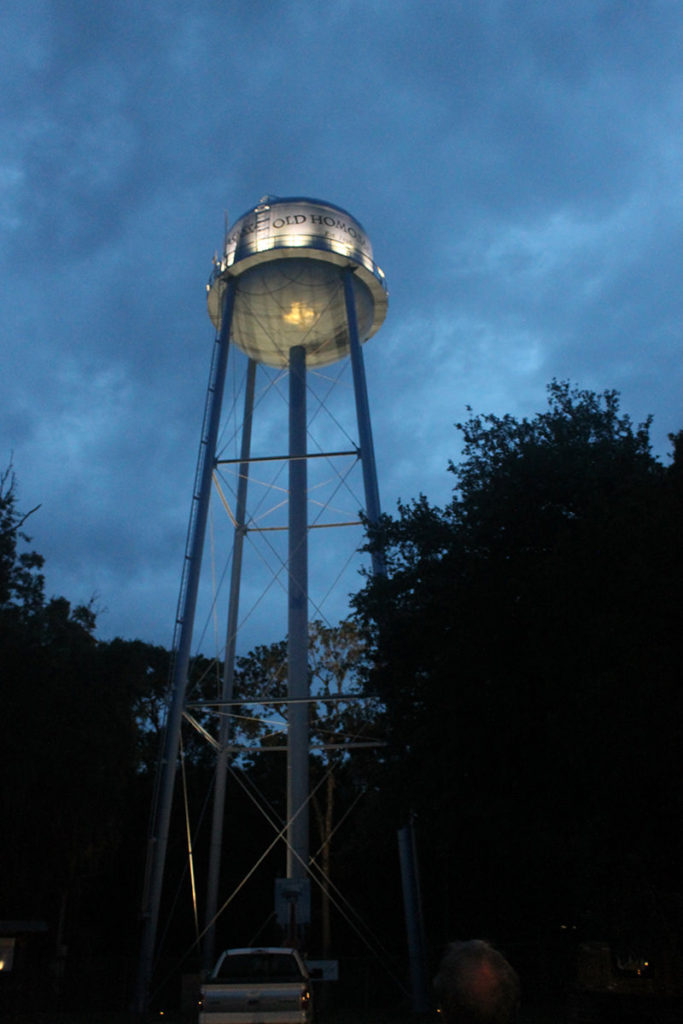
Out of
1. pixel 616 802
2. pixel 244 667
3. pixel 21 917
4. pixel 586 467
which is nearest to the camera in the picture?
pixel 616 802

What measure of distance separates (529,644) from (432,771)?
2505 mm

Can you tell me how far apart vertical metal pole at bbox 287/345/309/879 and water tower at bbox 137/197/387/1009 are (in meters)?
0.02

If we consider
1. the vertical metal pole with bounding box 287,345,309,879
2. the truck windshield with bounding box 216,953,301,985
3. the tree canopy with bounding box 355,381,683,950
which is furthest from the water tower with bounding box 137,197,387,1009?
the truck windshield with bounding box 216,953,301,985

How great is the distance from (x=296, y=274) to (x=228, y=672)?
9.29 meters

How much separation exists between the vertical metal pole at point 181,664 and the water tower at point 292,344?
28 mm

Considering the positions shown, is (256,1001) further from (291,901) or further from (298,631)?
(298,631)

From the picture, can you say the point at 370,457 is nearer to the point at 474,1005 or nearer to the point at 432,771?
the point at 432,771

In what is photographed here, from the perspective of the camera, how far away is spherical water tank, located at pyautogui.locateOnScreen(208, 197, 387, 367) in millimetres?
22625

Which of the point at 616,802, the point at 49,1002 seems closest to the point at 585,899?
the point at 616,802

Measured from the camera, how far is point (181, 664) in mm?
19734

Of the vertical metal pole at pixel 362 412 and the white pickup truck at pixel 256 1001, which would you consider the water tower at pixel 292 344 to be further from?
the white pickup truck at pixel 256 1001

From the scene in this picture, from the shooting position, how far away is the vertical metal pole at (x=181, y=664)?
18438 millimetres

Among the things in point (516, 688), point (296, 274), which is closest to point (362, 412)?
point (296, 274)

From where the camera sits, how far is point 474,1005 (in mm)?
2848
